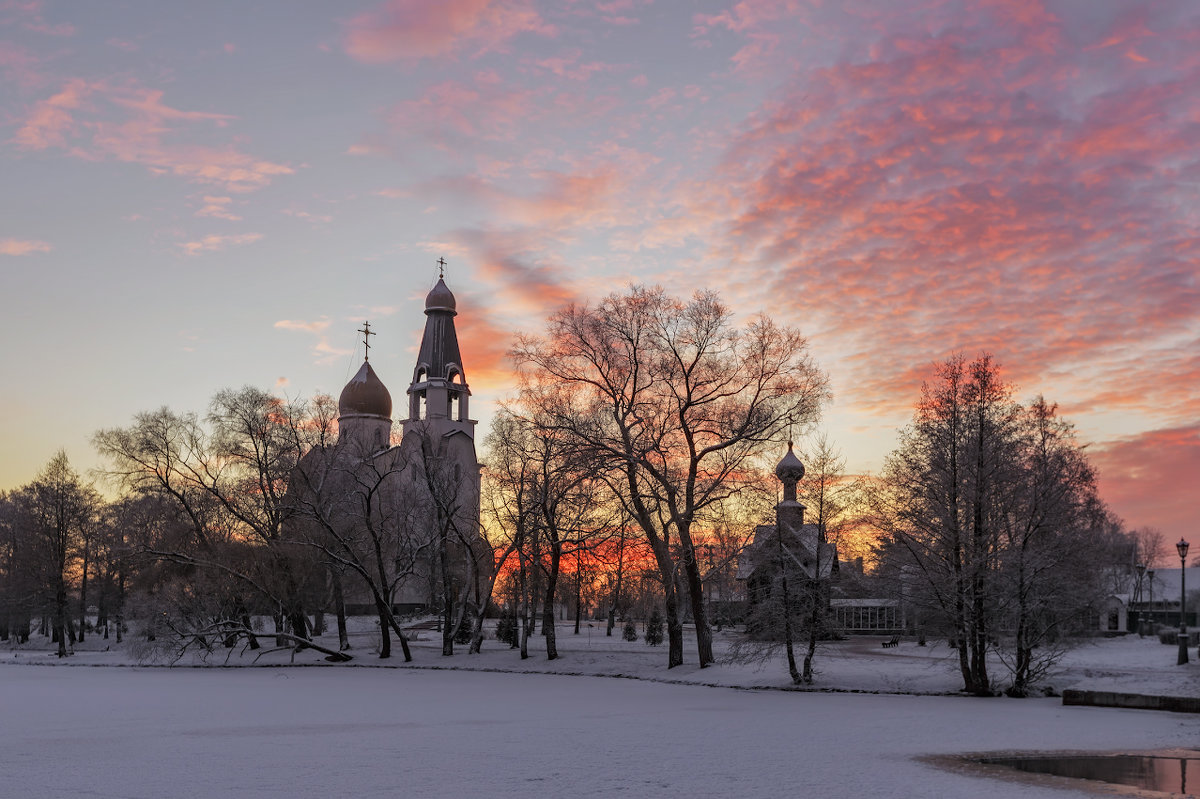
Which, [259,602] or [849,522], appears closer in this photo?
[849,522]

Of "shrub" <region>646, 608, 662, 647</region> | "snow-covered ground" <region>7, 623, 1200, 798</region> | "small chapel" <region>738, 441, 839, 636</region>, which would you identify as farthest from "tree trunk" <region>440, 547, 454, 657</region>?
"small chapel" <region>738, 441, 839, 636</region>

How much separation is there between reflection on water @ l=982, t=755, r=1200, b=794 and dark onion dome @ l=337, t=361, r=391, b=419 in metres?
79.4

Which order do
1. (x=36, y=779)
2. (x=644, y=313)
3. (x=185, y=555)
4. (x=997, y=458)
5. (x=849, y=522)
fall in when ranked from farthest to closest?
1. (x=185, y=555)
2. (x=644, y=313)
3. (x=849, y=522)
4. (x=997, y=458)
5. (x=36, y=779)

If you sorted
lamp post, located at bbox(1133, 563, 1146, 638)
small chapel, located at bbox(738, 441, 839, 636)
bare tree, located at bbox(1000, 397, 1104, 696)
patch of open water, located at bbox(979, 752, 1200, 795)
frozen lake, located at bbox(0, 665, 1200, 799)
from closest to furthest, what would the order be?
frozen lake, located at bbox(0, 665, 1200, 799) → patch of open water, located at bbox(979, 752, 1200, 795) → bare tree, located at bbox(1000, 397, 1104, 696) → small chapel, located at bbox(738, 441, 839, 636) → lamp post, located at bbox(1133, 563, 1146, 638)

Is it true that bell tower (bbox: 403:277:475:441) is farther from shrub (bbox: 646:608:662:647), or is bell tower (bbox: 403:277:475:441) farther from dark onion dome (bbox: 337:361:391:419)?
shrub (bbox: 646:608:662:647)

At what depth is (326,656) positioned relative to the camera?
1876 inches

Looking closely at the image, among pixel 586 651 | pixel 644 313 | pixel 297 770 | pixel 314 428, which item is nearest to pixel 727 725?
pixel 297 770

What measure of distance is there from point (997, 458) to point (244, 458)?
36.0 metres

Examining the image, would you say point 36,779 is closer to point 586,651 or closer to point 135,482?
point 586,651

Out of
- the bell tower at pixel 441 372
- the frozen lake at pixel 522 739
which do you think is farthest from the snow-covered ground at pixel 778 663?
the bell tower at pixel 441 372

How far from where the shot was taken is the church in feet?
152

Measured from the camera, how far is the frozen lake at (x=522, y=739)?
1410 cm

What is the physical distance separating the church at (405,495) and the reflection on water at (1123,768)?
3075 cm

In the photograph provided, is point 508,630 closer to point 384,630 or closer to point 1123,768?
point 384,630
